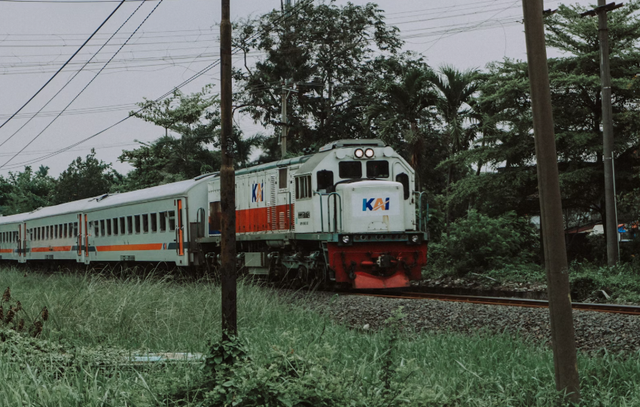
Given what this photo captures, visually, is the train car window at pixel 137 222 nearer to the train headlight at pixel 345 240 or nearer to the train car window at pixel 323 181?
the train car window at pixel 323 181

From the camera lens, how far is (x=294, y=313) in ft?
34.3

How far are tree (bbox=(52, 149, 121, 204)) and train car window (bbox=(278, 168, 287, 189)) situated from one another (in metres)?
45.3

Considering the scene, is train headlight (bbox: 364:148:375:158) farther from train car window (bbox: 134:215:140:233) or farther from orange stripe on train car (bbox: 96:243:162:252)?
train car window (bbox: 134:215:140:233)

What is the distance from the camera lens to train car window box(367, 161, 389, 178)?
1569 centimetres

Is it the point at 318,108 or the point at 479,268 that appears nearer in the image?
the point at 479,268

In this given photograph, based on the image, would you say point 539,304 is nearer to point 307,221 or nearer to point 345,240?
point 345,240

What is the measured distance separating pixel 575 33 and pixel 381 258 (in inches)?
376

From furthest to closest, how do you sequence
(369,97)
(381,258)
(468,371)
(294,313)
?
(369,97)
(381,258)
(294,313)
(468,371)

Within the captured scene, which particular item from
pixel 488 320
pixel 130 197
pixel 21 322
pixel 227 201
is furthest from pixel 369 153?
pixel 130 197

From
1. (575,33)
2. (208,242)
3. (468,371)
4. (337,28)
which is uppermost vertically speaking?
(337,28)

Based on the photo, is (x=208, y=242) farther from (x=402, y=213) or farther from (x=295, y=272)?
(x=402, y=213)

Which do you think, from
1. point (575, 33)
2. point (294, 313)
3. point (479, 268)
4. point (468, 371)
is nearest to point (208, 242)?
point (479, 268)

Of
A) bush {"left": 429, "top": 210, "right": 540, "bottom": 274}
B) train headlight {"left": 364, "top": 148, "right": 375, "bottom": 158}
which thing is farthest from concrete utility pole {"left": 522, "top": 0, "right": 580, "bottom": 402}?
bush {"left": 429, "top": 210, "right": 540, "bottom": 274}

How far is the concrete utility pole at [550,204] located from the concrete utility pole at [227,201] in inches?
127
